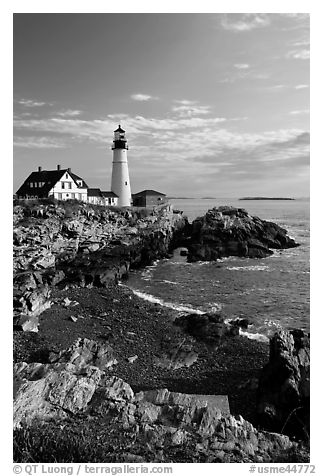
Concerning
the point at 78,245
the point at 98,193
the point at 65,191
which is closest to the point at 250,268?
the point at 78,245

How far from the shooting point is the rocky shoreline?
377 cm

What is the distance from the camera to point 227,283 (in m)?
12.7

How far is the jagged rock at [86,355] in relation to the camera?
5917mm

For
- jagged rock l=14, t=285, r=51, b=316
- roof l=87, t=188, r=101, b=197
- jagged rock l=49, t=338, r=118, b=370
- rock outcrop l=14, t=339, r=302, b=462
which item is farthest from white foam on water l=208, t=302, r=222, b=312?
roof l=87, t=188, r=101, b=197

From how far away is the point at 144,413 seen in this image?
4.14m

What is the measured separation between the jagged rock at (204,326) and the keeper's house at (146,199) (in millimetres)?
8390

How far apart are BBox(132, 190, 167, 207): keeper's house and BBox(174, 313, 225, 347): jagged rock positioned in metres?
8.39

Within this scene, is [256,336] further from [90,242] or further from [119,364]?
[90,242]

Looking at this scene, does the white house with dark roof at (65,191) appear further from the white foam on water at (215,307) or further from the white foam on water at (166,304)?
the white foam on water at (215,307)

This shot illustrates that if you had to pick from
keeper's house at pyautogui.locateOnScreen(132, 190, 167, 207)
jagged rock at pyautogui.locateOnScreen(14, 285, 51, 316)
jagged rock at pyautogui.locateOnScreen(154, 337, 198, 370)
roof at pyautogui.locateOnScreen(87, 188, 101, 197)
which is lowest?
jagged rock at pyautogui.locateOnScreen(154, 337, 198, 370)

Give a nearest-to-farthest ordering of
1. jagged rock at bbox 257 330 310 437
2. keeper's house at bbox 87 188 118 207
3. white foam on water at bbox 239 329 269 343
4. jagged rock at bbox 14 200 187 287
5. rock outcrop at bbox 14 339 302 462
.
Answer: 1. rock outcrop at bbox 14 339 302 462
2. jagged rock at bbox 257 330 310 437
3. white foam on water at bbox 239 329 269 343
4. jagged rock at bbox 14 200 187 287
5. keeper's house at bbox 87 188 118 207

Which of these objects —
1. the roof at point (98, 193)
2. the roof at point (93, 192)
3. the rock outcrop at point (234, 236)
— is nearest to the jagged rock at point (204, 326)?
the rock outcrop at point (234, 236)

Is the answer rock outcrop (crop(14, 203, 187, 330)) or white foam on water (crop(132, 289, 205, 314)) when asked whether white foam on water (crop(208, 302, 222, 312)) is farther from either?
rock outcrop (crop(14, 203, 187, 330))
